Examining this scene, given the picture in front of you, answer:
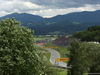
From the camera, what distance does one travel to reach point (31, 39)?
13.5 meters

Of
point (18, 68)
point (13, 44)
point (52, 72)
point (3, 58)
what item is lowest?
point (52, 72)

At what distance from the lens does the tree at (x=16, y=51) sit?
468 inches

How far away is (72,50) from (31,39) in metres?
22.4

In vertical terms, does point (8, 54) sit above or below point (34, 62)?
above

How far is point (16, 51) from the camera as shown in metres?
12.3

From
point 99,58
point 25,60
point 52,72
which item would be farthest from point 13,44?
point 99,58

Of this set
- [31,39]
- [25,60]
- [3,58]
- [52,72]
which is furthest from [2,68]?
[52,72]

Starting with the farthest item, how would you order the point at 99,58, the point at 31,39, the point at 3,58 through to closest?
the point at 99,58 < the point at 31,39 < the point at 3,58

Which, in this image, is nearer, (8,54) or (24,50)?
(8,54)

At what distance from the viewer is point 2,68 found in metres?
11.8

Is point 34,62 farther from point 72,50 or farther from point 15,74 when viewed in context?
point 72,50

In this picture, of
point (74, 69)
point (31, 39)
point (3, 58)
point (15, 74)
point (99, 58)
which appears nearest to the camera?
point (3, 58)

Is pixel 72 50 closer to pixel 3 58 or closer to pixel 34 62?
pixel 34 62

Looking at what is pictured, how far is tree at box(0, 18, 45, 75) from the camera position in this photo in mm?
11883
